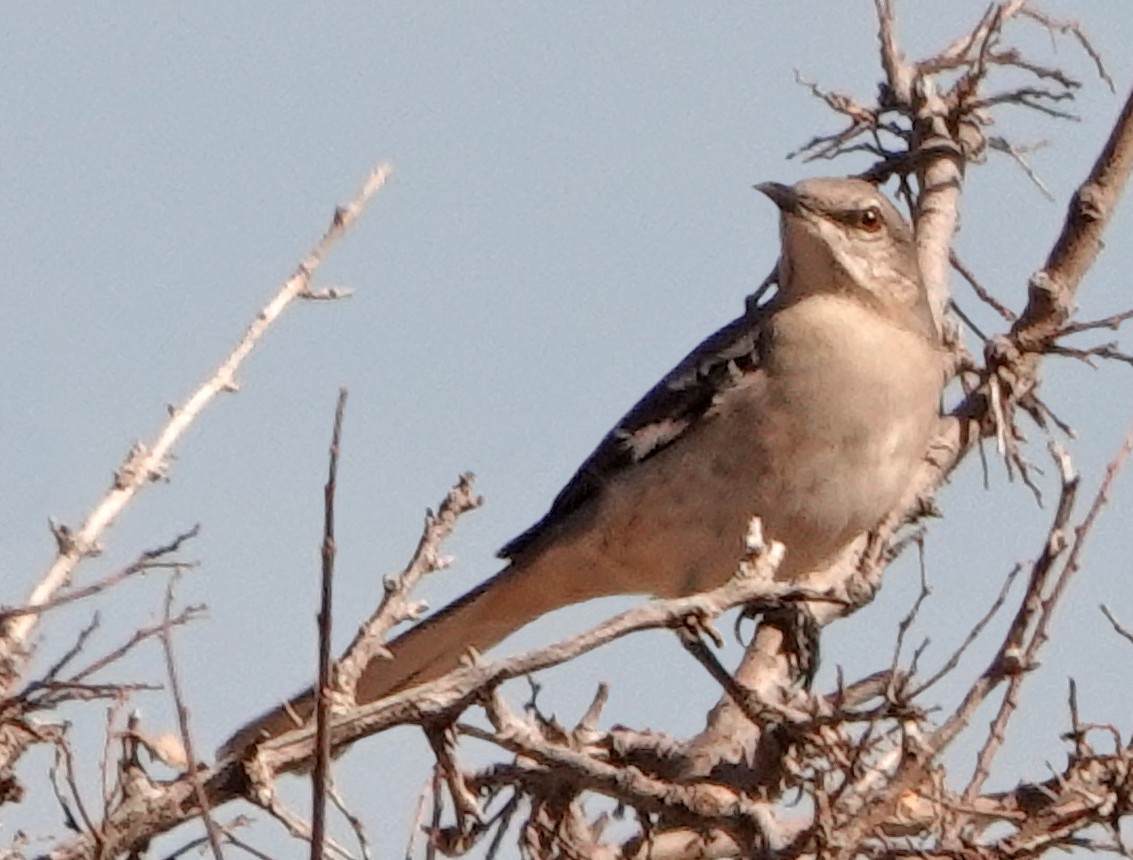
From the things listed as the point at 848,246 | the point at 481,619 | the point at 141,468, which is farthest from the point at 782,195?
the point at 141,468

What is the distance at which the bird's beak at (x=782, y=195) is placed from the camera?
7.24 metres

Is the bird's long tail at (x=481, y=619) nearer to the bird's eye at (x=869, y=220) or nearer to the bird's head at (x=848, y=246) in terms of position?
the bird's head at (x=848, y=246)

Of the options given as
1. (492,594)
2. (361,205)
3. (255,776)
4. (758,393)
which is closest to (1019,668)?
(255,776)

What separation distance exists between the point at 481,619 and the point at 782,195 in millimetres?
1671

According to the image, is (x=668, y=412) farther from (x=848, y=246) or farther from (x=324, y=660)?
(x=324, y=660)

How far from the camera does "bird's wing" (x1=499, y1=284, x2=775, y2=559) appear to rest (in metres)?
7.16

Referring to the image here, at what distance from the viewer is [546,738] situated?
4.47 meters

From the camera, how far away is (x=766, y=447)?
684cm

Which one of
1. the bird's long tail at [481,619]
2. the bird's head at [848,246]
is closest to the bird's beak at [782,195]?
the bird's head at [848,246]

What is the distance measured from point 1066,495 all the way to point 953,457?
2692 millimetres

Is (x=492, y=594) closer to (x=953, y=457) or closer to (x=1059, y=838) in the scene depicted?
(x=953, y=457)

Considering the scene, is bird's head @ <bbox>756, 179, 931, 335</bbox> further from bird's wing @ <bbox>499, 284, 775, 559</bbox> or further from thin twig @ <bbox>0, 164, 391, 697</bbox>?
thin twig @ <bbox>0, 164, 391, 697</bbox>

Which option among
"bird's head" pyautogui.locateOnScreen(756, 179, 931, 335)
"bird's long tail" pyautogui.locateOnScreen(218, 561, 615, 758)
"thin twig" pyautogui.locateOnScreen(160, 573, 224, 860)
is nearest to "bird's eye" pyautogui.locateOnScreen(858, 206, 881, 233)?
"bird's head" pyautogui.locateOnScreen(756, 179, 931, 335)

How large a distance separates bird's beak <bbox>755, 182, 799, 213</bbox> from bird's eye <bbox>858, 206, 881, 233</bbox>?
22cm
